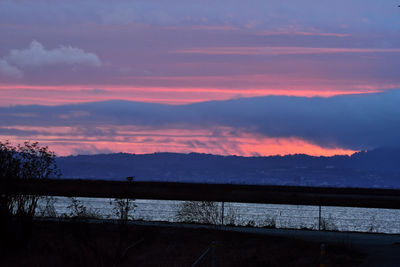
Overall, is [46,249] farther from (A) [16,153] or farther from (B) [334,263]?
(B) [334,263]

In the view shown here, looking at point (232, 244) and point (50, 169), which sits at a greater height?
point (50, 169)

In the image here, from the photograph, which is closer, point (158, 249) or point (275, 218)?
point (158, 249)

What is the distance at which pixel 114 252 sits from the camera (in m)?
30.0

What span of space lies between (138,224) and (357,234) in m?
12.4

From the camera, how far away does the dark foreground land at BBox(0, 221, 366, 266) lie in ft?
83.6

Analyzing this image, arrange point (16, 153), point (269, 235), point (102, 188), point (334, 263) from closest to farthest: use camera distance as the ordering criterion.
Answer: point (334, 263) < point (16, 153) < point (269, 235) < point (102, 188)

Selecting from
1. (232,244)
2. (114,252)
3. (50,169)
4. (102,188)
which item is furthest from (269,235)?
(102,188)

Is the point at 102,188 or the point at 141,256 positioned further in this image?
the point at 102,188

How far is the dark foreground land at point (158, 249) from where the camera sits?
2548cm

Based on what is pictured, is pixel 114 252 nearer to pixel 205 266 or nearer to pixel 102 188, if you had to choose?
pixel 205 266

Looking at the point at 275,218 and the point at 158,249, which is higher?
the point at 275,218

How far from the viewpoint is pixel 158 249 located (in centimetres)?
3114

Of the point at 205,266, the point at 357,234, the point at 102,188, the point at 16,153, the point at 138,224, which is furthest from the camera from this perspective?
the point at 102,188

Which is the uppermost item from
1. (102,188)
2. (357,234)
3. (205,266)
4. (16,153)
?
(102,188)
